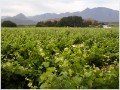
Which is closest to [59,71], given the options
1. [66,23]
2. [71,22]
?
[66,23]

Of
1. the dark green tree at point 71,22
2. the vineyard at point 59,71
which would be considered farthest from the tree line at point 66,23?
the vineyard at point 59,71

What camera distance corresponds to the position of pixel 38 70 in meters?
5.71

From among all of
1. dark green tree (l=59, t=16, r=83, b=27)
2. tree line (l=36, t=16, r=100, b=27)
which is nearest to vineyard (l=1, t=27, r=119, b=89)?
tree line (l=36, t=16, r=100, b=27)

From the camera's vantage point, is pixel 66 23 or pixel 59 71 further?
Result: pixel 66 23

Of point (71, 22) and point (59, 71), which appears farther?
point (71, 22)

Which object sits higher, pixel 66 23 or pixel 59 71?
pixel 59 71

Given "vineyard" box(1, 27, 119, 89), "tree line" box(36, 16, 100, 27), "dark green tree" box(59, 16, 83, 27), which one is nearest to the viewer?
"vineyard" box(1, 27, 119, 89)

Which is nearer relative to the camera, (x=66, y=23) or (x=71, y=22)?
(x=66, y=23)

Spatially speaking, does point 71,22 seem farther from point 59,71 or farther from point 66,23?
point 59,71

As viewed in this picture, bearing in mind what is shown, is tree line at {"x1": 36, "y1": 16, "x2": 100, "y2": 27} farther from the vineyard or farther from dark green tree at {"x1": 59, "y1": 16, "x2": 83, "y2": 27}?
the vineyard

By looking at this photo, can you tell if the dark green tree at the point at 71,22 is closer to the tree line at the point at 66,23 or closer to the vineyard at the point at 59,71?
the tree line at the point at 66,23

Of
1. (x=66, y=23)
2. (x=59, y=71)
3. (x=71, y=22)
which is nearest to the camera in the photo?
(x=59, y=71)

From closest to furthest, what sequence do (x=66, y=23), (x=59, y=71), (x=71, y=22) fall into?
(x=59, y=71) → (x=66, y=23) → (x=71, y=22)

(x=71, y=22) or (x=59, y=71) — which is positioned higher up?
(x=59, y=71)
